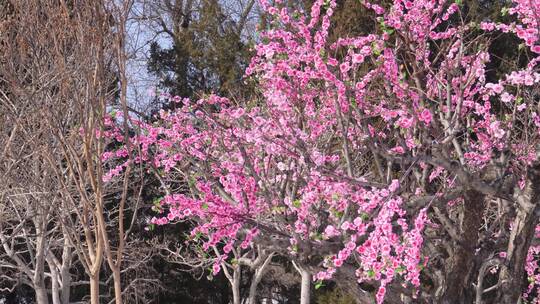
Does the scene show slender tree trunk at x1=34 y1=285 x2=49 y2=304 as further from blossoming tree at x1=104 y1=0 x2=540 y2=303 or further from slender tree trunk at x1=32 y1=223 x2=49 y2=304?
blossoming tree at x1=104 y1=0 x2=540 y2=303

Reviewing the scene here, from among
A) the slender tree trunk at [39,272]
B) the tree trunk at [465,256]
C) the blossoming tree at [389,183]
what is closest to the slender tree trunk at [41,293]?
the slender tree trunk at [39,272]

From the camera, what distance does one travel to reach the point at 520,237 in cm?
502

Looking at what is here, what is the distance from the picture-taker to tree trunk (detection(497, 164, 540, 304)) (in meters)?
4.80

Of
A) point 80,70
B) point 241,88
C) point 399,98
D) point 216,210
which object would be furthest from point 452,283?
point 241,88

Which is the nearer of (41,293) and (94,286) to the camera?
(94,286)

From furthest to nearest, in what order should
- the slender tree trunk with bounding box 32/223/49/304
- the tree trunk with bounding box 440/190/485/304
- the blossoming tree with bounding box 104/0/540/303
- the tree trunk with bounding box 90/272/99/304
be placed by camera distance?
the slender tree trunk with bounding box 32/223/49/304 < the tree trunk with bounding box 440/190/485/304 < the blossoming tree with bounding box 104/0/540/303 < the tree trunk with bounding box 90/272/99/304

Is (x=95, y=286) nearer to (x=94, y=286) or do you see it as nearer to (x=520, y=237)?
(x=94, y=286)

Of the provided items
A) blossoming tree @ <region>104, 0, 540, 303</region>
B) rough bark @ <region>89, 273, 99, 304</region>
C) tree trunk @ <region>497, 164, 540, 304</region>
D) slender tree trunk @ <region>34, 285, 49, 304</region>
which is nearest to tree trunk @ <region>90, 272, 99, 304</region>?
rough bark @ <region>89, 273, 99, 304</region>

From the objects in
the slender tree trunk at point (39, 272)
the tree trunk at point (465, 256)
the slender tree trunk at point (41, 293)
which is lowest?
the tree trunk at point (465, 256)

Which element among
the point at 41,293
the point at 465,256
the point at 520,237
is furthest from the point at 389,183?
the point at 41,293

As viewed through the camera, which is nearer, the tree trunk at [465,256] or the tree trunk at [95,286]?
the tree trunk at [95,286]

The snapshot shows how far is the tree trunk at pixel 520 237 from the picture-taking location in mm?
4805

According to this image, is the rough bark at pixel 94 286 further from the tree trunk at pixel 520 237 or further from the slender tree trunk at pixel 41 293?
the slender tree trunk at pixel 41 293

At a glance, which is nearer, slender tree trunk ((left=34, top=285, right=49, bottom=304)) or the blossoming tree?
the blossoming tree
